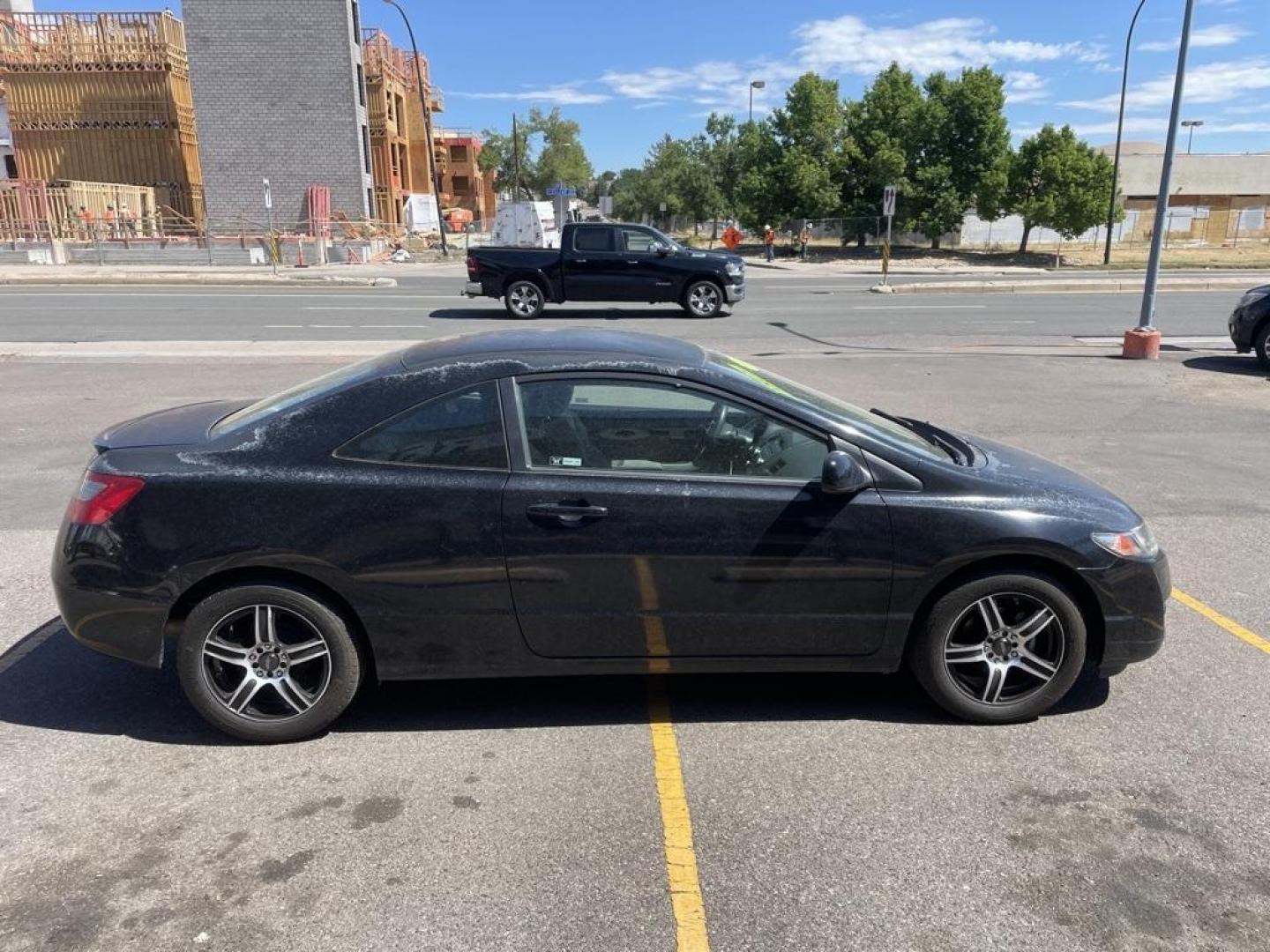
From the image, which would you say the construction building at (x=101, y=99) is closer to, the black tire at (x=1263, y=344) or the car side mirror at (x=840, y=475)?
the black tire at (x=1263, y=344)

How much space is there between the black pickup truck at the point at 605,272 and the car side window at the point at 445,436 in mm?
15989

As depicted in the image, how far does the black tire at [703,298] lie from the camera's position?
762 inches

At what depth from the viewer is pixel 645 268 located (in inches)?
765

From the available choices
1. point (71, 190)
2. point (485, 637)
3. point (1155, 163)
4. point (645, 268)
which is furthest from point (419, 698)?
point (1155, 163)

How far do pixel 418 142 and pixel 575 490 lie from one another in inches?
2401

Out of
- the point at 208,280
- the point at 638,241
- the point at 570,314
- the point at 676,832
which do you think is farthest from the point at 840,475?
the point at 208,280

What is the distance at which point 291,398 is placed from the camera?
3.89 metres

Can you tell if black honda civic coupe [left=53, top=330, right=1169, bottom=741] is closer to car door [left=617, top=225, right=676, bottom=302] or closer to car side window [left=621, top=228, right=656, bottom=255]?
car door [left=617, top=225, right=676, bottom=302]

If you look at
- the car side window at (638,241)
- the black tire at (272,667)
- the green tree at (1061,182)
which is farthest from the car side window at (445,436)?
the green tree at (1061,182)

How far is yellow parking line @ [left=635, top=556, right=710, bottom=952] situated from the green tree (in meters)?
39.7

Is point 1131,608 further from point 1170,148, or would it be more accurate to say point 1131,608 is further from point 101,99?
point 101,99

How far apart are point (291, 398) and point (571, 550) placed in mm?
1373

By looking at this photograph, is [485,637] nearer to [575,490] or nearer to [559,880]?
[575,490]

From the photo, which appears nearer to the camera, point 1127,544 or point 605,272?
point 1127,544
